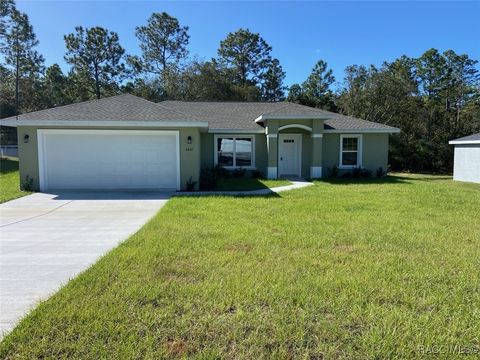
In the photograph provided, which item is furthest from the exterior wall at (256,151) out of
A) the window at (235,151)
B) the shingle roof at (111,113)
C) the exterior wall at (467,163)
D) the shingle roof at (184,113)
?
the exterior wall at (467,163)

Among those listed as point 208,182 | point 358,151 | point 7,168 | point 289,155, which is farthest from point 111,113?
point 7,168

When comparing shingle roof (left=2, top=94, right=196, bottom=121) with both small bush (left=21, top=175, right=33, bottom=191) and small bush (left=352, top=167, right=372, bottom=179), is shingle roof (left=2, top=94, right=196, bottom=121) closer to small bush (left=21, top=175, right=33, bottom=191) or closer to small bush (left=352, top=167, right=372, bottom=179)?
small bush (left=21, top=175, right=33, bottom=191)

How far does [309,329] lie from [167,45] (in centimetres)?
4225

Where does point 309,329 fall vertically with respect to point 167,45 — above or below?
below

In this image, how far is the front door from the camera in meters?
17.8

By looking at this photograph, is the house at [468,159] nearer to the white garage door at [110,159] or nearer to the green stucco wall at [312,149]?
the green stucco wall at [312,149]

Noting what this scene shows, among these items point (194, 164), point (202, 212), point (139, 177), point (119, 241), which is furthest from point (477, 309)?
point (139, 177)

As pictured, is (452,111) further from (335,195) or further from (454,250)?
(454,250)

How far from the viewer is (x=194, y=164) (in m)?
12.6

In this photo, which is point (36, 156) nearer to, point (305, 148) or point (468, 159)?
point (305, 148)

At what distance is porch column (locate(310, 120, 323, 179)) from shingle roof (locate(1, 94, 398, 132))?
1.99 ft

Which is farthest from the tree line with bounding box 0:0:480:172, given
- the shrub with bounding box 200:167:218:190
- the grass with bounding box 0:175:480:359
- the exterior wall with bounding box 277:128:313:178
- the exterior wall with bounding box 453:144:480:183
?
the grass with bounding box 0:175:480:359

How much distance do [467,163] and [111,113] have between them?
17.8 metres

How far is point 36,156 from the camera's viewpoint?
39.9 feet
